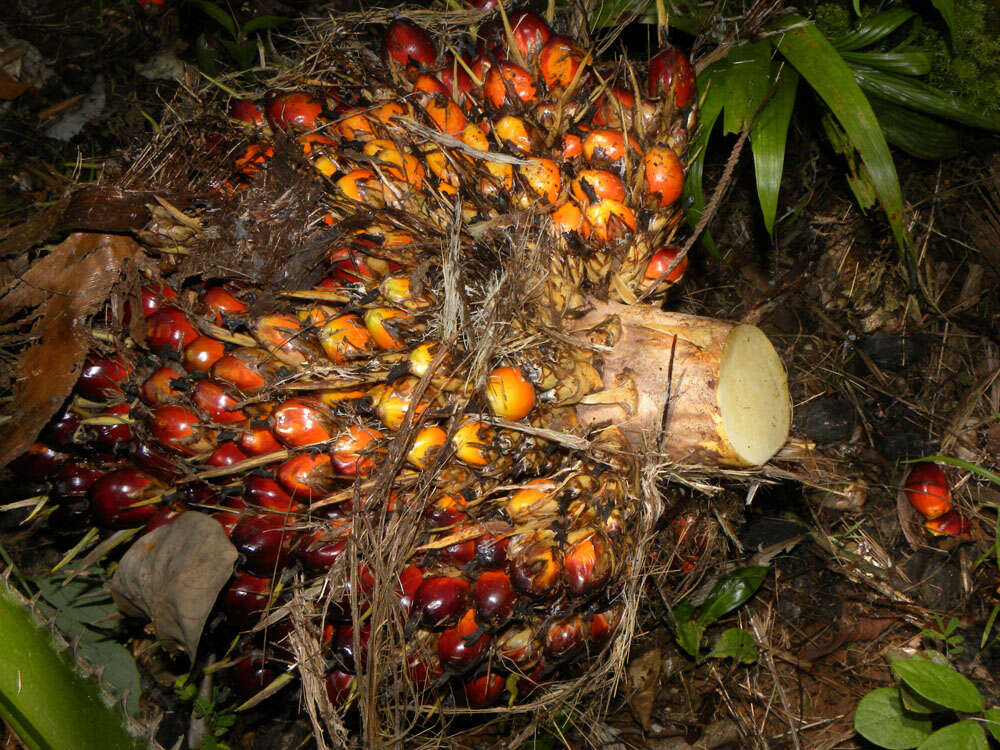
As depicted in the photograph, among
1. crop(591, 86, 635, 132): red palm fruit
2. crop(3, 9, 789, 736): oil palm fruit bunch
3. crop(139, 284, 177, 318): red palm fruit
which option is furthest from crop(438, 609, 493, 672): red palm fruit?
crop(591, 86, 635, 132): red palm fruit

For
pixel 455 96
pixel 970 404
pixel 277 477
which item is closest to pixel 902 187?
pixel 970 404

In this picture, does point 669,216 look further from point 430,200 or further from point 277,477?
point 277,477

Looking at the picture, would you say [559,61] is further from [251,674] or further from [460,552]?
[251,674]

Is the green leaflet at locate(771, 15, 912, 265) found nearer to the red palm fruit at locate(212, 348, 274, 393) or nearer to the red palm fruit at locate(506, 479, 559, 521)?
the red palm fruit at locate(506, 479, 559, 521)

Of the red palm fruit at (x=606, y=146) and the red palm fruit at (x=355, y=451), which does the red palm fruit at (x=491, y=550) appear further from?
the red palm fruit at (x=606, y=146)

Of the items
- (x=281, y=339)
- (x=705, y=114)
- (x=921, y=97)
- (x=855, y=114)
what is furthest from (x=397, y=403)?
(x=921, y=97)
